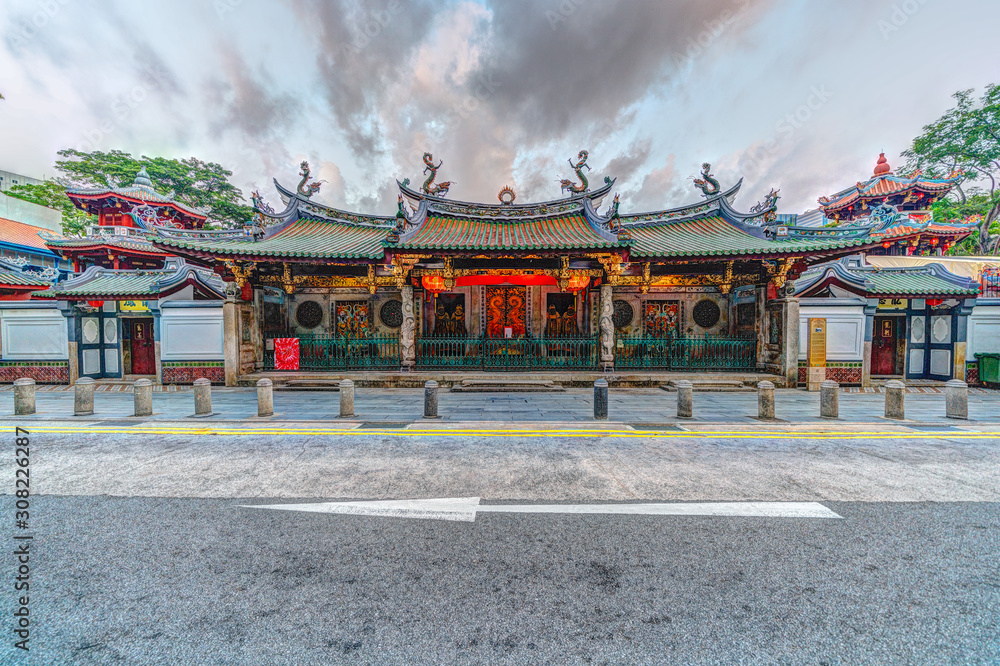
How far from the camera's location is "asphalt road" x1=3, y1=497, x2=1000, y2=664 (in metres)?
2.02

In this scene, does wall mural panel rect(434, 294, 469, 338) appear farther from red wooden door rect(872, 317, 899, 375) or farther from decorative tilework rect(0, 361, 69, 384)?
red wooden door rect(872, 317, 899, 375)

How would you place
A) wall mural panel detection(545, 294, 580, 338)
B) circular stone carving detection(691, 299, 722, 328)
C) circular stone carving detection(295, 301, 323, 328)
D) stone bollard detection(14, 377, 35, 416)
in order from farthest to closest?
1. wall mural panel detection(545, 294, 580, 338)
2. circular stone carving detection(295, 301, 323, 328)
3. circular stone carving detection(691, 299, 722, 328)
4. stone bollard detection(14, 377, 35, 416)

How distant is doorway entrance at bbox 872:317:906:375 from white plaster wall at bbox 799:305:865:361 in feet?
8.52

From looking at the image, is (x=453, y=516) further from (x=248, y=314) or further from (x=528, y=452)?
(x=248, y=314)

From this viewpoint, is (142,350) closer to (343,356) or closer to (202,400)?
(343,356)

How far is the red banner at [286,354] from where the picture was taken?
11820 mm

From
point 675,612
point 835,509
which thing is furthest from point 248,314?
point 835,509

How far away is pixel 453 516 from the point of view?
346 cm

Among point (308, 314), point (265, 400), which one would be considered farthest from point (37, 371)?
point (265, 400)

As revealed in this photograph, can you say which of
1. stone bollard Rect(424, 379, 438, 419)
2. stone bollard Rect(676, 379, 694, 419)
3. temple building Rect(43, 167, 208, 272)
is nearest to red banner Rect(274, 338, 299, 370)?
stone bollard Rect(424, 379, 438, 419)

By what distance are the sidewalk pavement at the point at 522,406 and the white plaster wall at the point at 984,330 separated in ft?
5.60

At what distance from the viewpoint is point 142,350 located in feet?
42.3

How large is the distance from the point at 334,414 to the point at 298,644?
5.92 m

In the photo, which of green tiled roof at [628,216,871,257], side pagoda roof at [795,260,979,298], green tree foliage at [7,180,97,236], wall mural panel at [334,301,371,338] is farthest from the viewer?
green tree foliage at [7,180,97,236]
